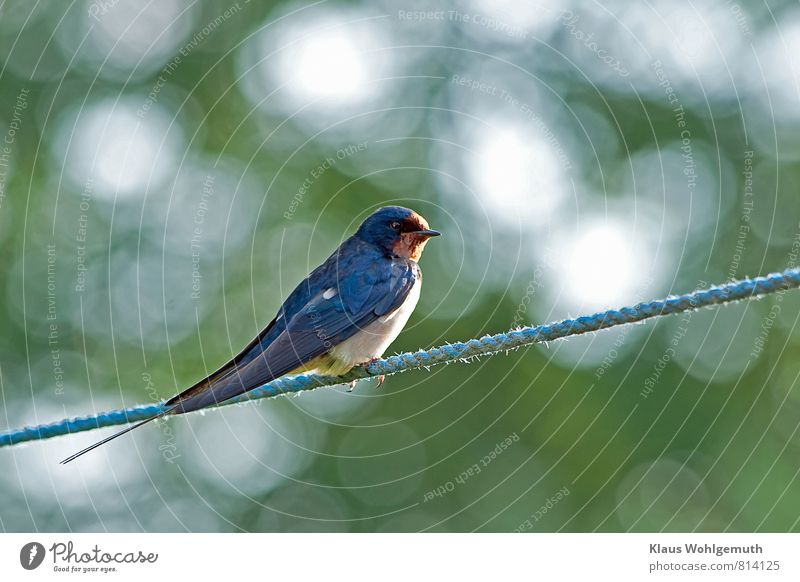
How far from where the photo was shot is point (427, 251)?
14852mm

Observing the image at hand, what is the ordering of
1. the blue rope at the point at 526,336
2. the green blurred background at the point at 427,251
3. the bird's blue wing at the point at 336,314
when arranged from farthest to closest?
the green blurred background at the point at 427,251
the bird's blue wing at the point at 336,314
the blue rope at the point at 526,336

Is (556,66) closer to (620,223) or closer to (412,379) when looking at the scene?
(620,223)

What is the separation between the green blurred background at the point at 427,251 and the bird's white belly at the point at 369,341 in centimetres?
627

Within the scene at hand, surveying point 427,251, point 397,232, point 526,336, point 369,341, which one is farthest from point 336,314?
point 427,251

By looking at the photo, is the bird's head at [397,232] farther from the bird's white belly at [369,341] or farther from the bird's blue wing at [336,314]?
the bird's white belly at [369,341]

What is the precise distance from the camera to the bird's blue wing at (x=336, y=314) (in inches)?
276

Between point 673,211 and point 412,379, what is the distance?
15.8ft

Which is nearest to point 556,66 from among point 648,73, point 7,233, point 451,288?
point 648,73

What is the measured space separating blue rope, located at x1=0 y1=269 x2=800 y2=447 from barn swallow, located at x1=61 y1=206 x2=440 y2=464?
889mm

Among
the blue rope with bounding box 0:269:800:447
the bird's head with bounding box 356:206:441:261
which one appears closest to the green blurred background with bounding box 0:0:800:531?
the bird's head with bounding box 356:206:441:261

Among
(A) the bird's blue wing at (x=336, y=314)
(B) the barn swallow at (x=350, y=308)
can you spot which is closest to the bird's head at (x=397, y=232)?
(B) the barn swallow at (x=350, y=308)

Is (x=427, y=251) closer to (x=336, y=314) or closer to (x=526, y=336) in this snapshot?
(x=336, y=314)

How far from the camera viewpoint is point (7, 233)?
16.0 m

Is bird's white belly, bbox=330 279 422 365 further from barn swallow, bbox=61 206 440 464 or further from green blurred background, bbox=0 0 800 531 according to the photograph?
Answer: green blurred background, bbox=0 0 800 531
